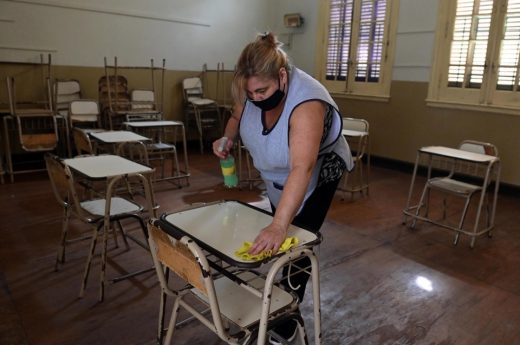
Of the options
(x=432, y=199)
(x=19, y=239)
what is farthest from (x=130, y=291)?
(x=432, y=199)

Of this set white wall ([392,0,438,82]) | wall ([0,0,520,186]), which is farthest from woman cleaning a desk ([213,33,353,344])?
white wall ([392,0,438,82])

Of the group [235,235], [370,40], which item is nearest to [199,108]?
[370,40]

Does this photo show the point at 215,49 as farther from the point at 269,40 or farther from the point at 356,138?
the point at 269,40

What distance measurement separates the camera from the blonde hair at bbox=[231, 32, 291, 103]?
50.9 inches

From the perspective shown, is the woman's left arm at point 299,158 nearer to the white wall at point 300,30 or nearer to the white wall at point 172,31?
the white wall at point 172,31

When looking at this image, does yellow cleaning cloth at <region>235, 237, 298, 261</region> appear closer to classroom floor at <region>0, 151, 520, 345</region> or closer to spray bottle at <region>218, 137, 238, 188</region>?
spray bottle at <region>218, 137, 238, 188</region>

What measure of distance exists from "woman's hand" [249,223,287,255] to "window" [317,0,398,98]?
447 centimetres

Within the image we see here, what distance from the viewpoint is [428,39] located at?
4.75 meters

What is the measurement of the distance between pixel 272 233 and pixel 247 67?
20.3 inches

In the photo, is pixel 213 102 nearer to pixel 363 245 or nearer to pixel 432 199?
pixel 432 199

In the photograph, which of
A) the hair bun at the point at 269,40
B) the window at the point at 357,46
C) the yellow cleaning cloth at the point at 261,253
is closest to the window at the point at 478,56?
the window at the point at 357,46

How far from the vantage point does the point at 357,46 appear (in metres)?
5.52

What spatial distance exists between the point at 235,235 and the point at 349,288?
1250 mm

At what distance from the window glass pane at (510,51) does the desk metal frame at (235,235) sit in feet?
12.6
